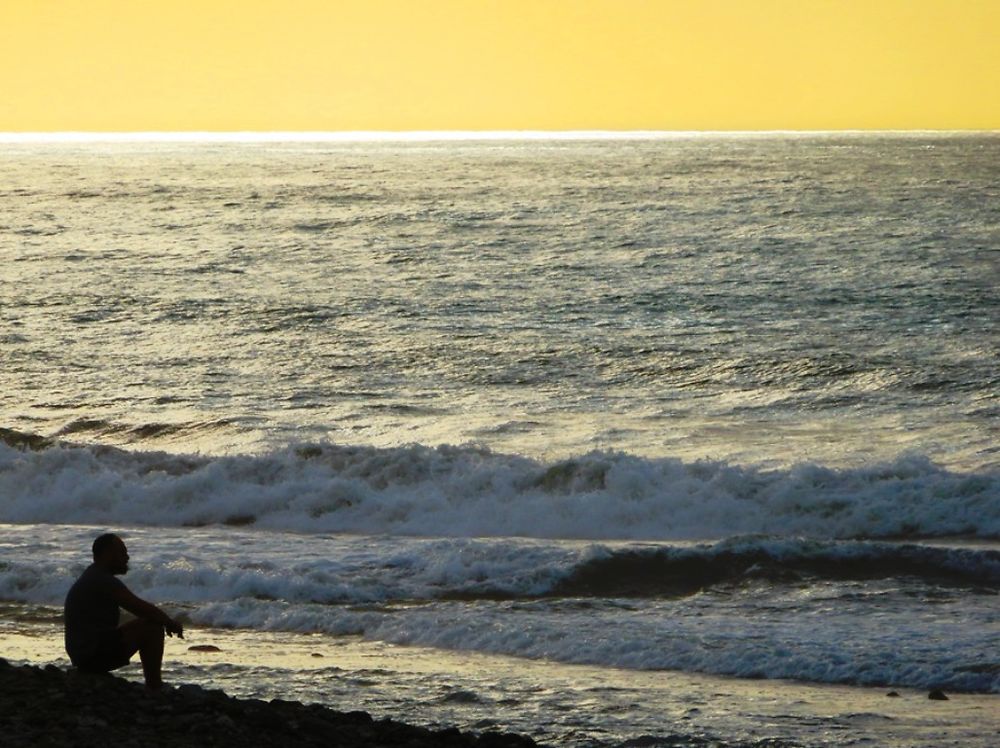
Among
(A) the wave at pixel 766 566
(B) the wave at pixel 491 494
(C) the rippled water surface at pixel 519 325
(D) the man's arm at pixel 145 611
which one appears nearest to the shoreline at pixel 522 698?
(D) the man's arm at pixel 145 611

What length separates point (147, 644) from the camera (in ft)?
30.9

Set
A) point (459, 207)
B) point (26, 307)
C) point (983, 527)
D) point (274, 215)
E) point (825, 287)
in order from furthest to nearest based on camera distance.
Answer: point (459, 207) → point (274, 215) → point (825, 287) → point (26, 307) → point (983, 527)

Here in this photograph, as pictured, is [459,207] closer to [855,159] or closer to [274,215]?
[274,215]

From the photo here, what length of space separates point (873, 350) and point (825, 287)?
9648mm

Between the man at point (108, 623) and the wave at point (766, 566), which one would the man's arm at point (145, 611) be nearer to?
the man at point (108, 623)

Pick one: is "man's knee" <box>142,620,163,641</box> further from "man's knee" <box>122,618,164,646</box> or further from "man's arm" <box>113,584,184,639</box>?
"man's arm" <box>113,584,184,639</box>

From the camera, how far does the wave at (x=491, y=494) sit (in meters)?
17.3

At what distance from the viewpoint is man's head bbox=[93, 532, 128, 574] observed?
9.40 meters

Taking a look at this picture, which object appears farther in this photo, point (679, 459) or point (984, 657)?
point (679, 459)

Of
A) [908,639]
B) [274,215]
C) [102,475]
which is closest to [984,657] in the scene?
[908,639]

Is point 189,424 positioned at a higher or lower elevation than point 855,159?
lower

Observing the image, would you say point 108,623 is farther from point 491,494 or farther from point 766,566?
point 491,494

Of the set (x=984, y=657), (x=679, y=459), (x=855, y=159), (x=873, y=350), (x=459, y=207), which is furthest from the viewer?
(x=855, y=159)

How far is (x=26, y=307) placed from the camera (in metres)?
35.2
